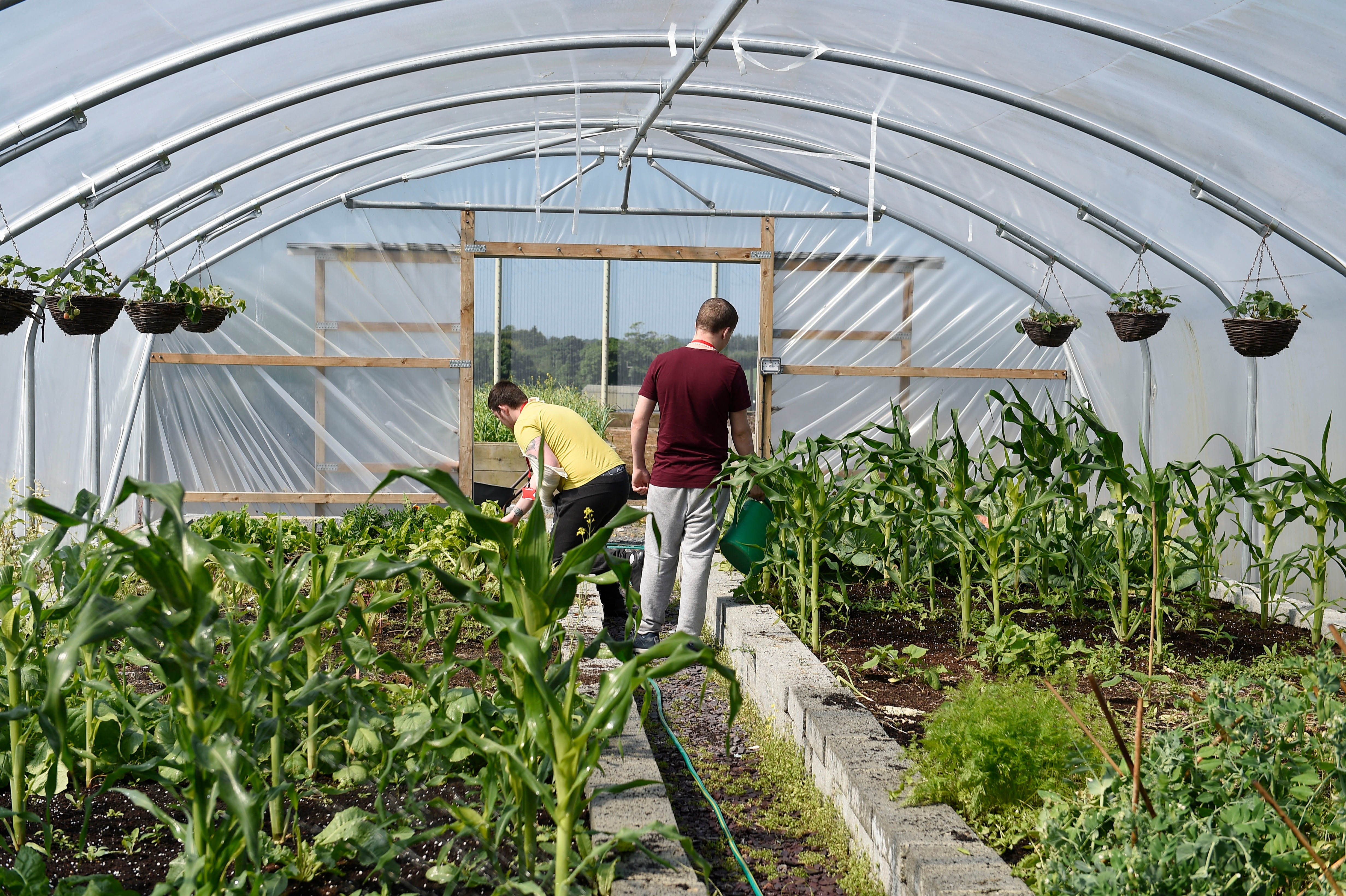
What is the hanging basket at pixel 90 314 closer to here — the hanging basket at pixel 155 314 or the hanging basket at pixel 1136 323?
the hanging basket at pixel 155 314

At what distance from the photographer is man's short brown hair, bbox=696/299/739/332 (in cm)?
396

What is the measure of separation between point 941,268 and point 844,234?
79cm

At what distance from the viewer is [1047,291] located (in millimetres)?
7660

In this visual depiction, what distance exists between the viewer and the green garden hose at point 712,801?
223 cm

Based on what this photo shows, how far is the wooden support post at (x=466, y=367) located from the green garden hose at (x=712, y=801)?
4.10 meters

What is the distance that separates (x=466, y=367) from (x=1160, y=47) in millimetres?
4911

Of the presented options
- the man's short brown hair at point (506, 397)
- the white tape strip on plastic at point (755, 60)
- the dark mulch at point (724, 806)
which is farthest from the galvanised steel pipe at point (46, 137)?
the dark mulch at point (724, 806)

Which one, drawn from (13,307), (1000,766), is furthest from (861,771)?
(13,307)

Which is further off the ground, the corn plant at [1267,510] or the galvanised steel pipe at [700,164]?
the galvanised steel pipe at [700,164]

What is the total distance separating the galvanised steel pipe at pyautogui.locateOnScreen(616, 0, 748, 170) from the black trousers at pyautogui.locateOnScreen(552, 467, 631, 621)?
193cm

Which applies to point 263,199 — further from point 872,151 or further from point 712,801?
point 712,801

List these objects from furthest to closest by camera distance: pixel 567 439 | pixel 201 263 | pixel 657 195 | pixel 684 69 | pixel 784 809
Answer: pixel 657 195 → pixel 201 263 → pixel 684 69 → pixel 567 439 → pixel 784 809

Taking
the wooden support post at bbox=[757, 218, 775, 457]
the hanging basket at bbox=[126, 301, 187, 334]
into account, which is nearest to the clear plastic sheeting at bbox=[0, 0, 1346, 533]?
the wooden support post at bbox=[757, 218, 775, 457]

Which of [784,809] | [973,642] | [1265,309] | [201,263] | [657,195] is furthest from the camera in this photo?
[657,195]
